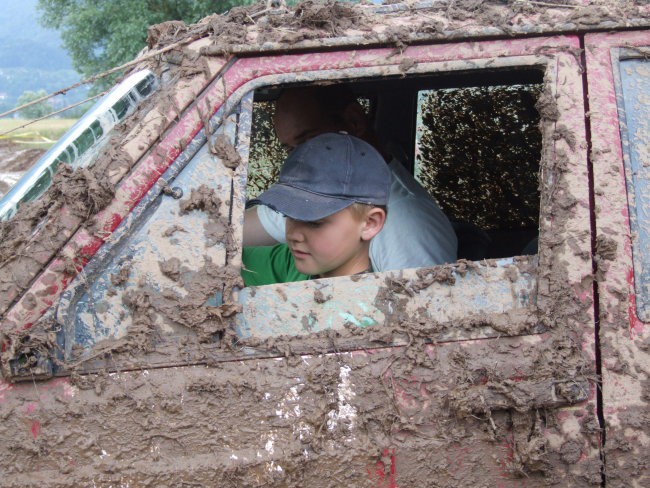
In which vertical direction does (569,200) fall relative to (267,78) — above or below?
below

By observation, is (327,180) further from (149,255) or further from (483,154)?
(483,154)

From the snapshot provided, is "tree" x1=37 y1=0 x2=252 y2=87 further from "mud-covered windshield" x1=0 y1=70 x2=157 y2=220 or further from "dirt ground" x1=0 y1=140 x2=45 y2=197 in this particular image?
"mud-covered windshield" x1=0 y1=70 x2=157 y2=220

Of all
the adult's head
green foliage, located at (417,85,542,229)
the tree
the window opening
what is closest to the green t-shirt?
the adult's head

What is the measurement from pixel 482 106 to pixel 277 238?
1.31m

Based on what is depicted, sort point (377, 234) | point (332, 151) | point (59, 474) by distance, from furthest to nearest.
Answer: point (377, 234)
point (332, 151)
point (59, 474)

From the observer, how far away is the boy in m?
2.08

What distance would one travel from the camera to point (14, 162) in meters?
5.80

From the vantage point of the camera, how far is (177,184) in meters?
1.81

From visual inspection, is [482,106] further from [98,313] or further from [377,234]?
[98,313]

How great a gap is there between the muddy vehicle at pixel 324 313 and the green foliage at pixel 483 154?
152cm

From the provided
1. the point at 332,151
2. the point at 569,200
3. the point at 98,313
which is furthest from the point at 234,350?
the point at 569,200

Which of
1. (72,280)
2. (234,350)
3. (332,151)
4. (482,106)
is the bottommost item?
(234,350)

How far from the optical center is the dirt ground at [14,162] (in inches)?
206

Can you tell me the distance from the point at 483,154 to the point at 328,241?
1735 millimetres
